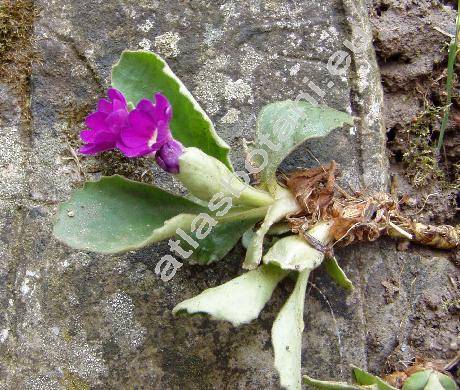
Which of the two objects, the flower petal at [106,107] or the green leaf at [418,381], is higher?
the flower petal at [106,107]

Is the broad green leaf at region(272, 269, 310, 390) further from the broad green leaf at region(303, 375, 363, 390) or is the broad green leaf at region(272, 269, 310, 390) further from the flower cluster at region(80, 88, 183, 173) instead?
the flower cluster at region(80, 88, 183, 173)

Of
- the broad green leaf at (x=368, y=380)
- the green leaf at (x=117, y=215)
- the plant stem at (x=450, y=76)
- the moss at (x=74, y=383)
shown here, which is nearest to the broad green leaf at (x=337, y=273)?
the broad green leaf at (x=368, y=380)

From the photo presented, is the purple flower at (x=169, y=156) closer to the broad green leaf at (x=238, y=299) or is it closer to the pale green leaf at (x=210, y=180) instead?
the pale green leaf at (x=210, y=180)

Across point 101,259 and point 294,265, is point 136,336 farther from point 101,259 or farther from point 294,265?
point 294,265

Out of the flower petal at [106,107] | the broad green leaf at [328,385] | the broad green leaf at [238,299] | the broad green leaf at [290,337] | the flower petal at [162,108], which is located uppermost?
the flower petal at [162,108]

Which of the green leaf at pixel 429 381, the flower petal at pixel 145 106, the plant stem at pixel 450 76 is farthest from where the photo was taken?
the plant stem at pixel 450 76

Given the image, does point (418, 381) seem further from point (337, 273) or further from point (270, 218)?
point (270, 218)

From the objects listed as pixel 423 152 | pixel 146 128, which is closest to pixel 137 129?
pixel 146 128

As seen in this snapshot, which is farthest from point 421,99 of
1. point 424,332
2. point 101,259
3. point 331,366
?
point 101,259
